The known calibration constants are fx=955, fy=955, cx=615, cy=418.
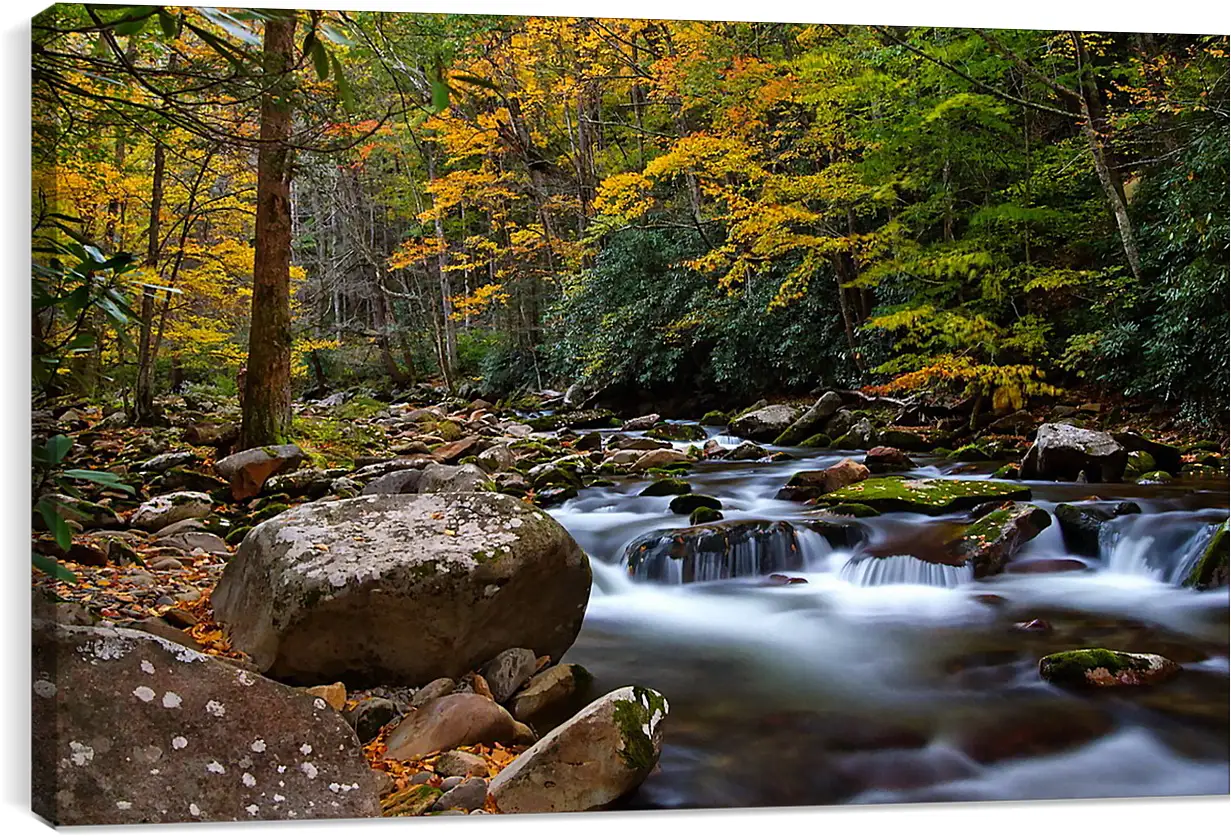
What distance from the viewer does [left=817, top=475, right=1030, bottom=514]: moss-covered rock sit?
312 centimetres

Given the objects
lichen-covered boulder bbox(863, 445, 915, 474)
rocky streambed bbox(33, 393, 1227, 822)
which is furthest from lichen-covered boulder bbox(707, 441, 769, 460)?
lichen-covered boulder bbox(863, 445, 915, 474)

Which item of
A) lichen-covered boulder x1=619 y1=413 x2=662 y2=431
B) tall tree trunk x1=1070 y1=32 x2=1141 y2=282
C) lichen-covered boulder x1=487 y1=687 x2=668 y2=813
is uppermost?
tall tree trunk x1=1070 y1=32 x2=1141 y2=282

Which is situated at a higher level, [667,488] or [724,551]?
[667,488]

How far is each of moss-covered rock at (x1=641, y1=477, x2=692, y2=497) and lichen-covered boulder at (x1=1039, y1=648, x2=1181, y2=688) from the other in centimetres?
120

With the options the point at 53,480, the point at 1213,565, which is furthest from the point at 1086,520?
the point at 53,480

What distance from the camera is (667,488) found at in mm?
3188

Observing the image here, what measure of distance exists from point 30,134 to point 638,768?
2.34 meters

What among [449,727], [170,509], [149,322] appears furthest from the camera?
[170,509]

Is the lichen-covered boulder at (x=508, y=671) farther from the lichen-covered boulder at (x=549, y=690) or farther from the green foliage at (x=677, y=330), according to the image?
the green foliage at (x=677, y=330)

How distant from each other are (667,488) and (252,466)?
4.31ft

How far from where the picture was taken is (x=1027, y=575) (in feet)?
9.75

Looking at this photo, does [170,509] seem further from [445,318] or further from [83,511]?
[445,318]

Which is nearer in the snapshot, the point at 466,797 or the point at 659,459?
the point at 466,797

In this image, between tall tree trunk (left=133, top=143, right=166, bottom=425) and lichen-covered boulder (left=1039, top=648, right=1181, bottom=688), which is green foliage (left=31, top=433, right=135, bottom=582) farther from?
lichen-covered boulder (left=1039, top=648, right=1181, bottom=688)
